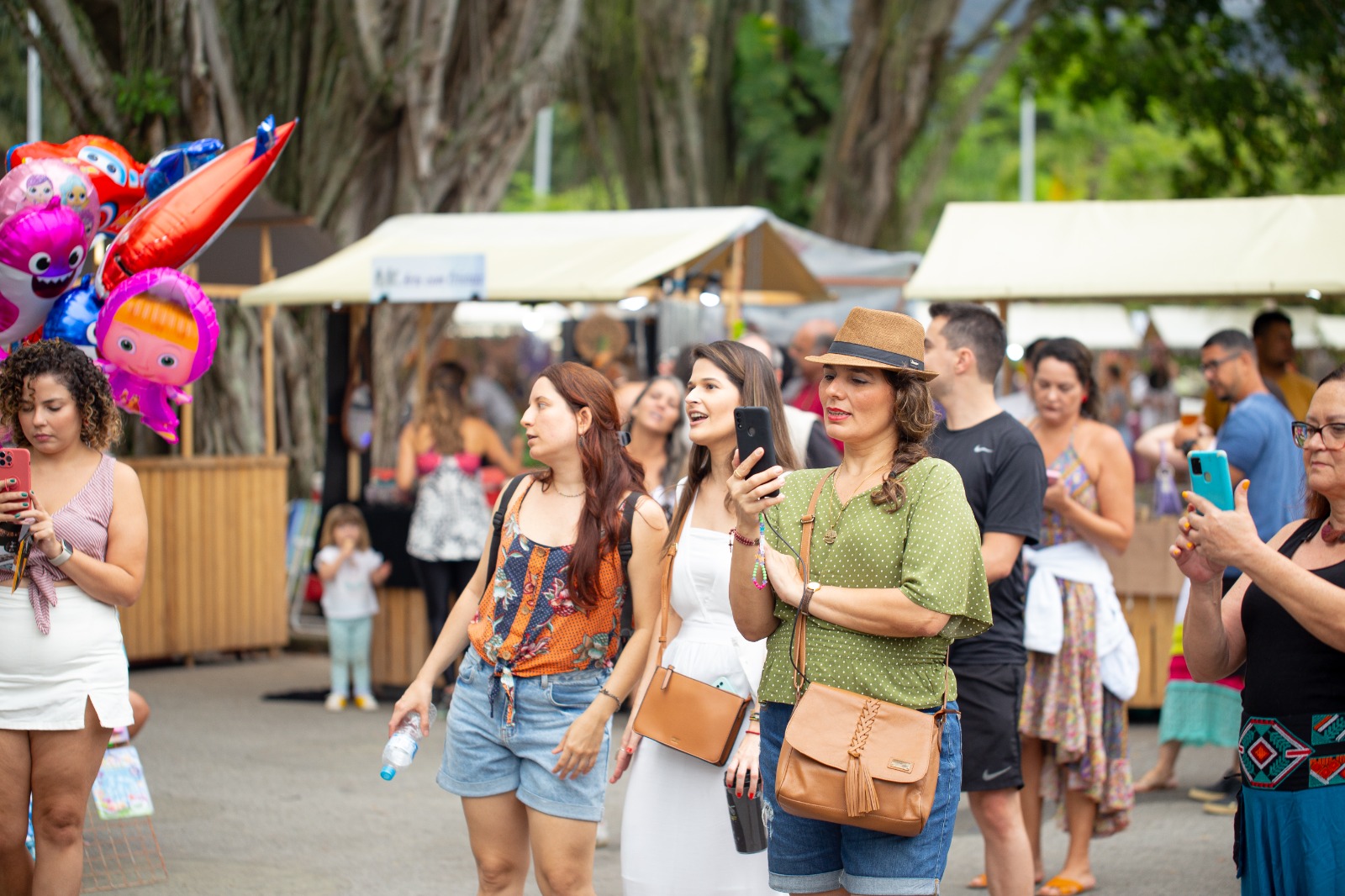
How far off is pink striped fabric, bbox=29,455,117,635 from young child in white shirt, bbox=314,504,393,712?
4587 millimetres

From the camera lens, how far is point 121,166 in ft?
18.0

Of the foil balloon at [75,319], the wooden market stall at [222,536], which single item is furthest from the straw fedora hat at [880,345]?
the wooden market stall at [222,536]

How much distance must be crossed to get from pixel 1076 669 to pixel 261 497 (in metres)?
6.93

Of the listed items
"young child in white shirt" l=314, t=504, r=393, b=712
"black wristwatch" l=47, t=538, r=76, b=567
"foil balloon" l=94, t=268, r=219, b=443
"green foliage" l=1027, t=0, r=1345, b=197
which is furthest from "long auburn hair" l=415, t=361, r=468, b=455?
"green foliage" l=1027, t=0, r=1345, b=197

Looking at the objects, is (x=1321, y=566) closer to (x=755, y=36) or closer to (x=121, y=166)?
(x=121, y=166)

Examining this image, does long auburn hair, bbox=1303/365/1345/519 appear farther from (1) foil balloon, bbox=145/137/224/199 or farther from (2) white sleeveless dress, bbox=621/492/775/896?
(1) foil balloon, bbox=145/137/224/199

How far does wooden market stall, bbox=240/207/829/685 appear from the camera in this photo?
9.11 m

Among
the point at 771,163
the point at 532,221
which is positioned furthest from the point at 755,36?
the point at 532,221

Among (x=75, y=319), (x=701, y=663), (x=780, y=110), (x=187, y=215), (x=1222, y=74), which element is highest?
(x=780, y=110)

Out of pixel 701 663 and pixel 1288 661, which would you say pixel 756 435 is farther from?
pixel 1288 661

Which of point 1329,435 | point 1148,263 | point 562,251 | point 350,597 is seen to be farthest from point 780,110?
point 1329,435

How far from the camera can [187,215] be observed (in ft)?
17.2

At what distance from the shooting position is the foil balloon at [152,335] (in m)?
5.01

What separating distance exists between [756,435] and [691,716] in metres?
1.08
